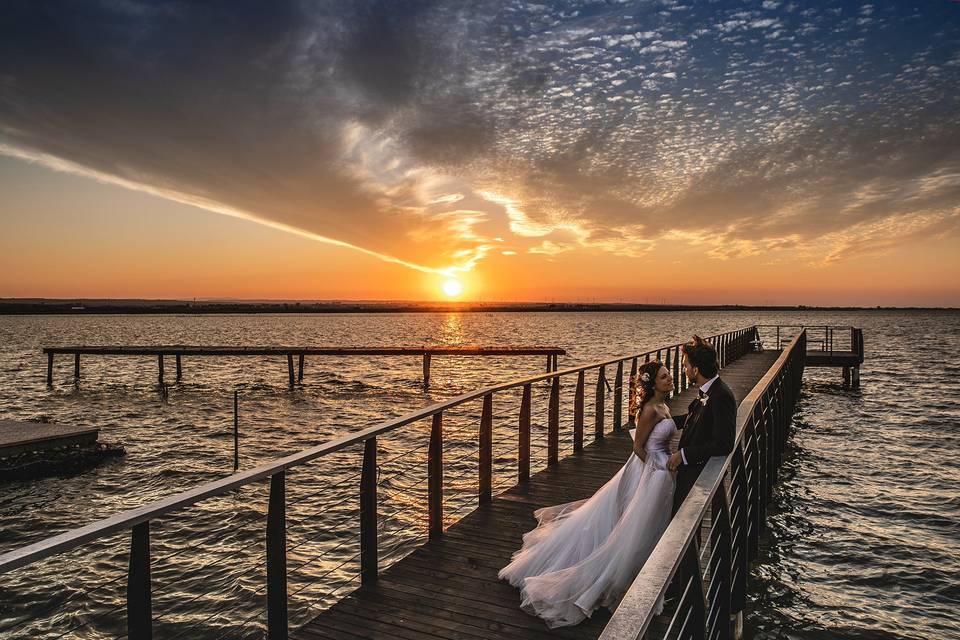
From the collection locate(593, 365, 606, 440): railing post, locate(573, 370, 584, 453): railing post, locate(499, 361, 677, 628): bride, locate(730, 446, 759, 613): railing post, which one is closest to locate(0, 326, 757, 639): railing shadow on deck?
locate(499, 361, 677, 628): bride

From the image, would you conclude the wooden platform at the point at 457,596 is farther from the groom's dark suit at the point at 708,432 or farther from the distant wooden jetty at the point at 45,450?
the distant wooden jetty at the point at 45,450

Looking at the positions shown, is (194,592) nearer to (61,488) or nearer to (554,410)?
(554,410)

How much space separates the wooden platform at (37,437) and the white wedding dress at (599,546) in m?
14.2

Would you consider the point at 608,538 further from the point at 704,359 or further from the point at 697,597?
the point at 697,597

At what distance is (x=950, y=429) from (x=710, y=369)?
19.9 m

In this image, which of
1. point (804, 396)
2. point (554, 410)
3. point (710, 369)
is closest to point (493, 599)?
point (710, 369)

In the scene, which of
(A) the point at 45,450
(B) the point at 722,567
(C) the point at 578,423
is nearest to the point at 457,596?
(B) the point at 722,567

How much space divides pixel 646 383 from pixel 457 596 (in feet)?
7.48

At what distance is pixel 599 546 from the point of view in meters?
4.54

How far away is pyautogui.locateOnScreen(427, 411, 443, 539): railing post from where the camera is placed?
5316 millimetres

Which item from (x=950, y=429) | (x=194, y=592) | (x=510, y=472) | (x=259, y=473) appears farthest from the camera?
(x=950, y=429)

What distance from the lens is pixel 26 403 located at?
2755 cm

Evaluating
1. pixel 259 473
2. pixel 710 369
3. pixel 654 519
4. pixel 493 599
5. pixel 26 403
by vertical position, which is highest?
pixel 710 369

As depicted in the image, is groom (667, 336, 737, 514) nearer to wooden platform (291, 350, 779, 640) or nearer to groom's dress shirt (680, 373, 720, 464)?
groom's dress shirt (680, 373, 720, 464)
